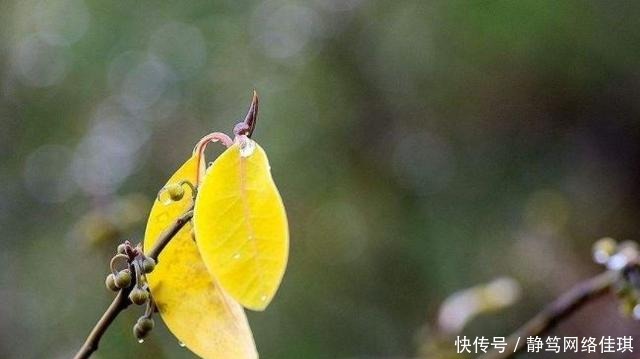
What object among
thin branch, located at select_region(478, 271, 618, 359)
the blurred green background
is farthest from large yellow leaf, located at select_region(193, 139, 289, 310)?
the blurred green background

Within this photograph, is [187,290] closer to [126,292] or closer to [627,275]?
[126,292]

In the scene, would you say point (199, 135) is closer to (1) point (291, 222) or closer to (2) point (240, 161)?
(1) point (291, 222)

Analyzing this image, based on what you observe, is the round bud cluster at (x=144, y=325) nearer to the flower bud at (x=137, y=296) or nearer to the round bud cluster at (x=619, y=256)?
the flower bud at (x=137, y=296)

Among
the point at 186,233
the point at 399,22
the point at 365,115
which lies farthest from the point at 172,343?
the point at 186,233

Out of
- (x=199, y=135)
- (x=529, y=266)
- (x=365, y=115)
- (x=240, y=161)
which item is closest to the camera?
(x=240, y=161)

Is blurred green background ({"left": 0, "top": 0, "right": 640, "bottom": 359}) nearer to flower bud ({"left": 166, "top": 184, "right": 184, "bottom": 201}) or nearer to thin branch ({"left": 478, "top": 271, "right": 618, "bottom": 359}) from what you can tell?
thin branch ({"left": 478, "top": 271, "right": 618, "bottom": 359})

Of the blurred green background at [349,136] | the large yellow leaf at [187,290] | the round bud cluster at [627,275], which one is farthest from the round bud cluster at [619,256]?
the blurred green background at [349,136]
